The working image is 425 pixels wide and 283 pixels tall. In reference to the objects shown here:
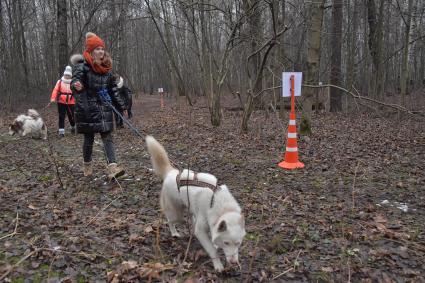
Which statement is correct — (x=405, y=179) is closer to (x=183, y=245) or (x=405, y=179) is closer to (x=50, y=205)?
(x=183, y=245)

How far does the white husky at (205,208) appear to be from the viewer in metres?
2.92

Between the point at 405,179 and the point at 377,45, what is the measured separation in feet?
43.5

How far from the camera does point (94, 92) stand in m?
5.59

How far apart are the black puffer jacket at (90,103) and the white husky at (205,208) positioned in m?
2.13

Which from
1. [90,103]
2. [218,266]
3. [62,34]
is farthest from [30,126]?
[218,266]

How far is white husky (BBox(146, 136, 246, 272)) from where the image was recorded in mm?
2920

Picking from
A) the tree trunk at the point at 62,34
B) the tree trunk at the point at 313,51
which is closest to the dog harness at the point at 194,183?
the tree trunk at the point at 313,51

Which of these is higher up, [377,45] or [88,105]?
[377,45]

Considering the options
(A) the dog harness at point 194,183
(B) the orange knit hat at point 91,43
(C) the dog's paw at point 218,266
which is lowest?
(C) the dog's paw at point 218,266

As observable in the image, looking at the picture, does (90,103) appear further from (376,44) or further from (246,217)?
(376,44)

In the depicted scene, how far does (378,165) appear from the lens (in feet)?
22.4

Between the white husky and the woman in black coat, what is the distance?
6.96ft

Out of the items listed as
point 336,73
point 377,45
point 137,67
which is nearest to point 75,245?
point 336,73

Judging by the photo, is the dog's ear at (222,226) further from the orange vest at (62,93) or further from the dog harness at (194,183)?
the orange vest at (62,93)
